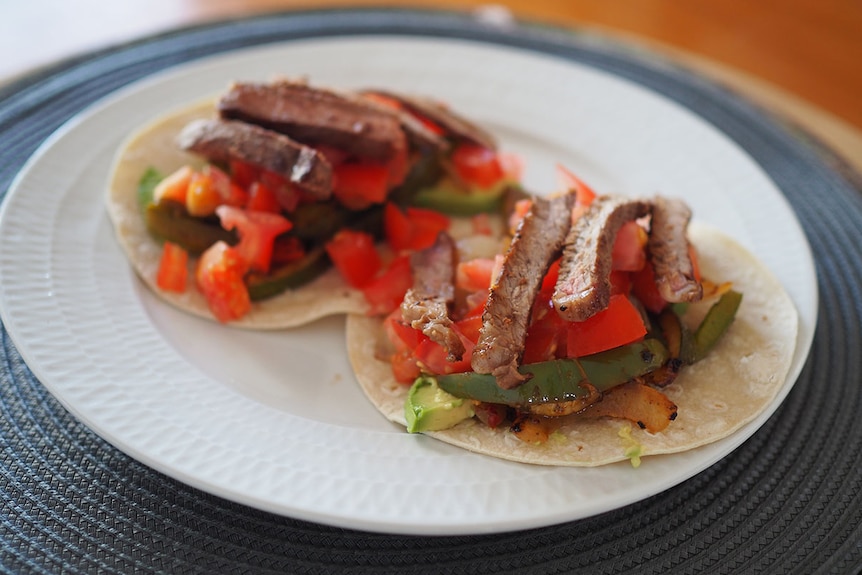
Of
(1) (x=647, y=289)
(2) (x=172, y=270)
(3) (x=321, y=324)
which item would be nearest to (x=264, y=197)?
(2) (x=172, y=270)

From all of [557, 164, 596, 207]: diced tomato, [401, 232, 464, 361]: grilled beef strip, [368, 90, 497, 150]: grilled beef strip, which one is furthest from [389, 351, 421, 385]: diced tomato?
[368, 90, 497, 150]: grilled beef strip

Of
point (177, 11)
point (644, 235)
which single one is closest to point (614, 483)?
point (644, 235)

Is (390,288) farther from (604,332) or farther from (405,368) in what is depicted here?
(604,332)

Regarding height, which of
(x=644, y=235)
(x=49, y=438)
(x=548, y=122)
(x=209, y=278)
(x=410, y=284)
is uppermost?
(x=548, y=122)

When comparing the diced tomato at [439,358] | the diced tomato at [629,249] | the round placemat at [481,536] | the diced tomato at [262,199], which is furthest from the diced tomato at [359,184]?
the round placemat at [481,536]

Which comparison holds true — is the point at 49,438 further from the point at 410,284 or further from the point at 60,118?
the point at 60,118

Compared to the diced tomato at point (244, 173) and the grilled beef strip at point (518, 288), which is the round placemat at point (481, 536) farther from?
the diced tomato at point (244, 173)
